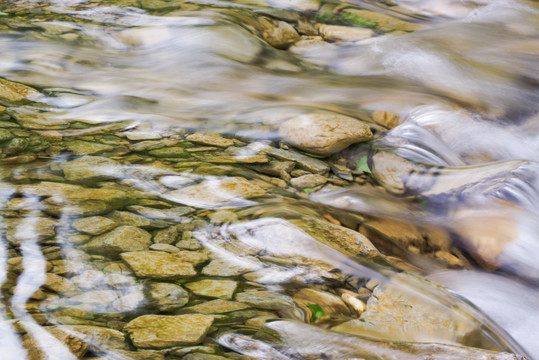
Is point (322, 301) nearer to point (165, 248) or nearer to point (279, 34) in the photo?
point (165, 248)

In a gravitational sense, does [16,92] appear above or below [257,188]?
above

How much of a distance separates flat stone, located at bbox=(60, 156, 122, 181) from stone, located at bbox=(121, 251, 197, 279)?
35.7 inches

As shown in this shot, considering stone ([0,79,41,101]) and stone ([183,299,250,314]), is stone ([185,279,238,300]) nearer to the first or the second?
stone ([183,299,250,314])

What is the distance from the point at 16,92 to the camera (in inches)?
188

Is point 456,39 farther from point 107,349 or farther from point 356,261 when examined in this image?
point 107,349

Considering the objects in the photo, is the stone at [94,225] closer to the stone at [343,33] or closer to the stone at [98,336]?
the stone at [98,336]

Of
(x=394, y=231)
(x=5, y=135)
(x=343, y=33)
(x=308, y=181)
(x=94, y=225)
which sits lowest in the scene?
(x=394, y=231)

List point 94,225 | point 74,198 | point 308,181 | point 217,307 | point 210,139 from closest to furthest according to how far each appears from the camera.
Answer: point 217,307 < point 94,225 < point 74,198 < point 308,181 < point 210,139

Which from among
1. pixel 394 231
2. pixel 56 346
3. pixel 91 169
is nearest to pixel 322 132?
pixel 394 231

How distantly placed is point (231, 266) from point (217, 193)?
0.75 metres

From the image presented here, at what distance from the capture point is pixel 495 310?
3.06 m

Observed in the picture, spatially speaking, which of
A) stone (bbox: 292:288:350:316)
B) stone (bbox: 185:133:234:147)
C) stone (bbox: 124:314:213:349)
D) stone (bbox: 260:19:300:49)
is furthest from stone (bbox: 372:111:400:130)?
stone (bbox: 124:314:213:349)

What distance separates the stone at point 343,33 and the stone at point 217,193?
4.14 m

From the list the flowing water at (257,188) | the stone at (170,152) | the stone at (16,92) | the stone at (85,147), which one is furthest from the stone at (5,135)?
the stone at (170,152)
